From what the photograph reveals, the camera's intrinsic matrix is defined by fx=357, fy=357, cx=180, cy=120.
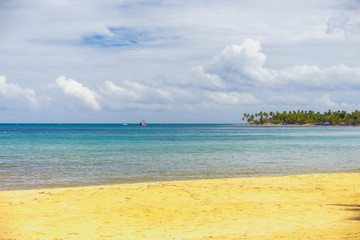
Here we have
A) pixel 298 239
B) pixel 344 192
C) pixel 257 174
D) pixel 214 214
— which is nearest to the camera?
pixel 298 239

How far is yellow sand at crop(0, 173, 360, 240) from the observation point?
9.11 m

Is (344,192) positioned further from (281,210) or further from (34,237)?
(34,237)

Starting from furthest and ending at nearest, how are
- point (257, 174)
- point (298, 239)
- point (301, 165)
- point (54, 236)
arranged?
point (301, 165) → point (257, 174) → point (54, 236) → point (298, 239)

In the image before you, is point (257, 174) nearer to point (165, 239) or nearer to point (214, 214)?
point (214, 214)

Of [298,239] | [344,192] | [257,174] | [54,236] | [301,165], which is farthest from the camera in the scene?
[301,165]

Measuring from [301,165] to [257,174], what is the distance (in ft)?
21.8

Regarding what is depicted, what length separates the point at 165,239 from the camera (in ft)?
28.4

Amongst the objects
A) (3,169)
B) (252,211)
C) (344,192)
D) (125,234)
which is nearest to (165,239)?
(125,234)

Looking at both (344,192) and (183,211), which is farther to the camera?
(344,192)

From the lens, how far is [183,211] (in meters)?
11.6

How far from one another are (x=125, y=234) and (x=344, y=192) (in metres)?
10.0

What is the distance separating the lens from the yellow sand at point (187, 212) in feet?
29.9

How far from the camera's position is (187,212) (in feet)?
37.6

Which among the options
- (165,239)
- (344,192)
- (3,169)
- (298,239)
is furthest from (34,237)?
(3,169)
